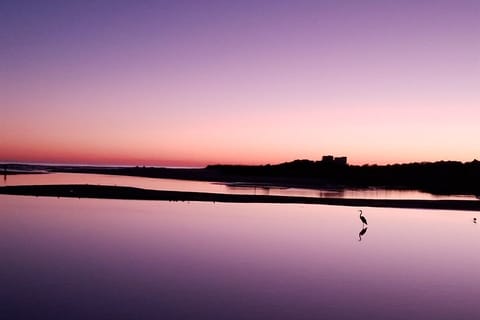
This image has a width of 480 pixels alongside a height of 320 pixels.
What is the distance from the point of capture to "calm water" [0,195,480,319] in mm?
10141

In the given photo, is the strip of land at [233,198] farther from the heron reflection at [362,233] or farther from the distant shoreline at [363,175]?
the distant shoreline at [363,175]

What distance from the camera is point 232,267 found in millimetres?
14133

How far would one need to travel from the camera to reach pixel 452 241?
1992cm

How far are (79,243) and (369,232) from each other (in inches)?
480

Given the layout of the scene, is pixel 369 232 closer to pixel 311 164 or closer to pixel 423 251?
pixel 423 251

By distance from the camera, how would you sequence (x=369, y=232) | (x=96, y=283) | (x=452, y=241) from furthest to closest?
(x=369, y=232) < (x=452, y=241) < (x=96, y=283)

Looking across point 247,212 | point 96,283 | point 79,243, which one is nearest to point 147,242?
point 79,243

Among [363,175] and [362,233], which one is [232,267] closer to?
[362,233]

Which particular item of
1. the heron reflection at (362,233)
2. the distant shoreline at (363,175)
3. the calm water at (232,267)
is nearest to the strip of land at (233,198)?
the calm water at (232,267)

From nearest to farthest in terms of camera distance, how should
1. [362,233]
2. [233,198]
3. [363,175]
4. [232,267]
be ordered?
1. [232,267]
2. [362,233]
3. [233,198]
4. [363,175]

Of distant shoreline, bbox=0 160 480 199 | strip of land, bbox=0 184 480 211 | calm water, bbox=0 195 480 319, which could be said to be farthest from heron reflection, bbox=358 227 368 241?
distant shoreline, bbox=0 160 480 199

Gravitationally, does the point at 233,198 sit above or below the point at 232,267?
above

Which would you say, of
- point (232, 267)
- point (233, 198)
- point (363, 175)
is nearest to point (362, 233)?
point (232, 267)

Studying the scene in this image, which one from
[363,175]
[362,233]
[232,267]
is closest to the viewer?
[232,267]
